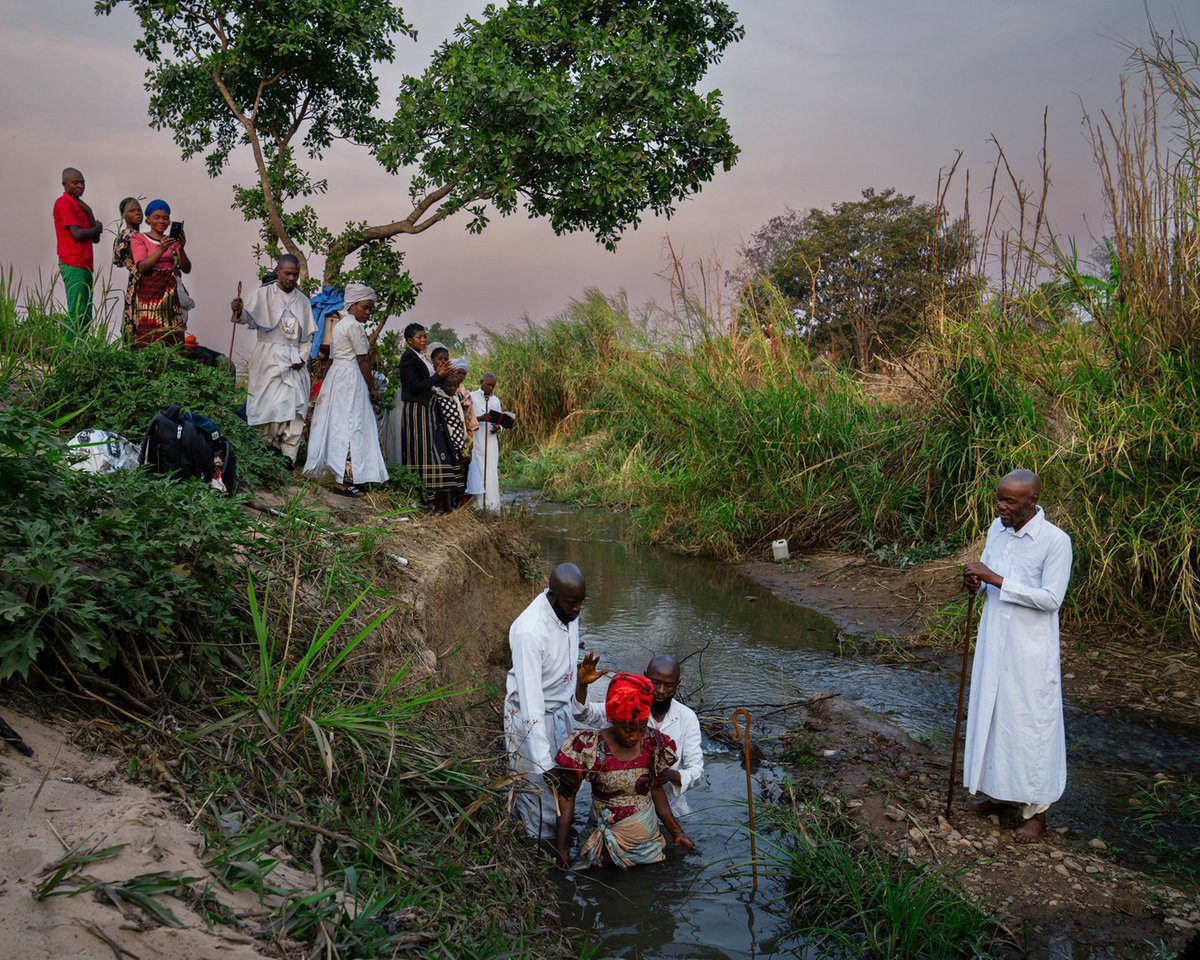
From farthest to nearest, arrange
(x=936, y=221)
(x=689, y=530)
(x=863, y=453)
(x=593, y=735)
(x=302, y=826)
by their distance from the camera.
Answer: (x=689, y=530)
(x=863, y=453)
(x=936, y=221)
(x=593, y=735)
(x=302, y=826)

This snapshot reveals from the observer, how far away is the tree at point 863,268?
9.33 m

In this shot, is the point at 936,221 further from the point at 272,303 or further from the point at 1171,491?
the point at 272,303

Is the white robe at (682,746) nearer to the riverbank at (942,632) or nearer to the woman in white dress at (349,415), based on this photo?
the riverbank at (942,632)

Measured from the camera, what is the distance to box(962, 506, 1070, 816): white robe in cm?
439

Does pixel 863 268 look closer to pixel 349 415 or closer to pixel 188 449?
pixel 349 415

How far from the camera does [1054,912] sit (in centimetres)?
383

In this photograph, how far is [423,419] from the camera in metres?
8.30

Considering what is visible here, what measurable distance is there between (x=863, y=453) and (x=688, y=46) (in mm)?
5159

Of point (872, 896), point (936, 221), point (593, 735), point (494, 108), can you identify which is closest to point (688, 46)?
point (494, 108)

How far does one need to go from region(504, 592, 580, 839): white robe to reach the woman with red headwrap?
0.42 feet

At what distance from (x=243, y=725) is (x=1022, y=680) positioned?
3530 mm

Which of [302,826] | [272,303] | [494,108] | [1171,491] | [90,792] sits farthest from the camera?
[494,108]

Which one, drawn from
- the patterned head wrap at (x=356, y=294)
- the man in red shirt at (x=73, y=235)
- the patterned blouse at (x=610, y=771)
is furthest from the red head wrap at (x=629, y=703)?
the man in red shirt at (x=73, y=235)

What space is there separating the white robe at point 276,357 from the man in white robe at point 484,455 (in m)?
1.85
